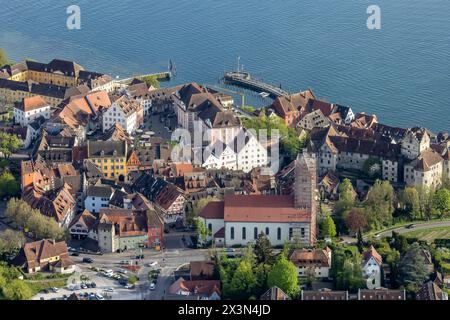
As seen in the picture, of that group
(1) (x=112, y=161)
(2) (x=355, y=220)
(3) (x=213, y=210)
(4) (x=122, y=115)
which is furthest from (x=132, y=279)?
(4) (x=122, y=115)

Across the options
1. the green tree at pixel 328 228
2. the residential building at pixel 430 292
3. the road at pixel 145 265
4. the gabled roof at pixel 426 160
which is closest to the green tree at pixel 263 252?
the road at pixel 145 265

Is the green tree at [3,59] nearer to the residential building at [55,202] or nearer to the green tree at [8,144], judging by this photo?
the green tree at [8,144]

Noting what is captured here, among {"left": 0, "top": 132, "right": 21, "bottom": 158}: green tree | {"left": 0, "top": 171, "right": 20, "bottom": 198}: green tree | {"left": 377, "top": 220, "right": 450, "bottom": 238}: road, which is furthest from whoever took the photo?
{"left": 0, "top": 132, "right": 21, "bottom": 158}: green tree

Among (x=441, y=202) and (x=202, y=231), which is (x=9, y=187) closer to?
(x=202, y=231)

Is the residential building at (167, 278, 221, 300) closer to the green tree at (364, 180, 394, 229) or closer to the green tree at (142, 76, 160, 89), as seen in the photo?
the green tree at (364, 180, 394, 229)

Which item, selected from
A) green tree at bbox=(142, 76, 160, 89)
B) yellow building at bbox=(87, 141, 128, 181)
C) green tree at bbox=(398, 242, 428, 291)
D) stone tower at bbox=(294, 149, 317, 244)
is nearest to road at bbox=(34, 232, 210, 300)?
stone tower at bbox=(294, 149, 317, 244)

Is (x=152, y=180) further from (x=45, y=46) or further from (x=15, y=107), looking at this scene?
(x=45, y=46)
